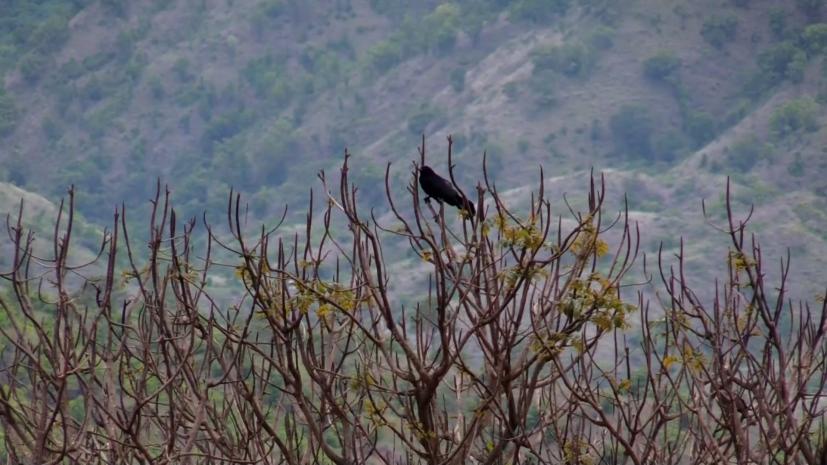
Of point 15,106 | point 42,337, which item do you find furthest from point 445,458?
point 15,106

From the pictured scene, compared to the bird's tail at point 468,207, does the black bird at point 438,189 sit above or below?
above

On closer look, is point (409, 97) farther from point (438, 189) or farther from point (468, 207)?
point (468, 207)

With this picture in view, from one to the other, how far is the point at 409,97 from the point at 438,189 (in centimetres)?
9921

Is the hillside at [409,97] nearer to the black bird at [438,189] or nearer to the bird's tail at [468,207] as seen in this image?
the black bird at [438,189]

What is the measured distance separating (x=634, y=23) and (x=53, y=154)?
48.6 metres

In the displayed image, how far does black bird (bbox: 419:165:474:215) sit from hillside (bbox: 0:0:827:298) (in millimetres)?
68742

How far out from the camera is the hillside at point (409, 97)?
8556cm

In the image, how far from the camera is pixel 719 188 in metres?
80.8

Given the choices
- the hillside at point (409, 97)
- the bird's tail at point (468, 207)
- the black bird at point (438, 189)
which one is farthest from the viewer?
the hillside at point (409, 97)

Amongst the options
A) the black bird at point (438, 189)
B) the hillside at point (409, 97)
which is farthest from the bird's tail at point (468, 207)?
the hillside at point (409, 97)

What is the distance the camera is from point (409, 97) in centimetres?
10388

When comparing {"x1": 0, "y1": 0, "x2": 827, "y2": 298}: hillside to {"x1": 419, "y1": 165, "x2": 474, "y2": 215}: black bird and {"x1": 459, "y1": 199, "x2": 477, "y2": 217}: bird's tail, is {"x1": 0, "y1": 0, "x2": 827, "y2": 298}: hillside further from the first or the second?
{"x1": 459, "y1": 199, "x2": 477, "y2": 217}: bird's tail

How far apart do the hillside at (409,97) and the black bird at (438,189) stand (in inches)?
2706

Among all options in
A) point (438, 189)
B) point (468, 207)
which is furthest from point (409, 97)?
point (468, 207)
